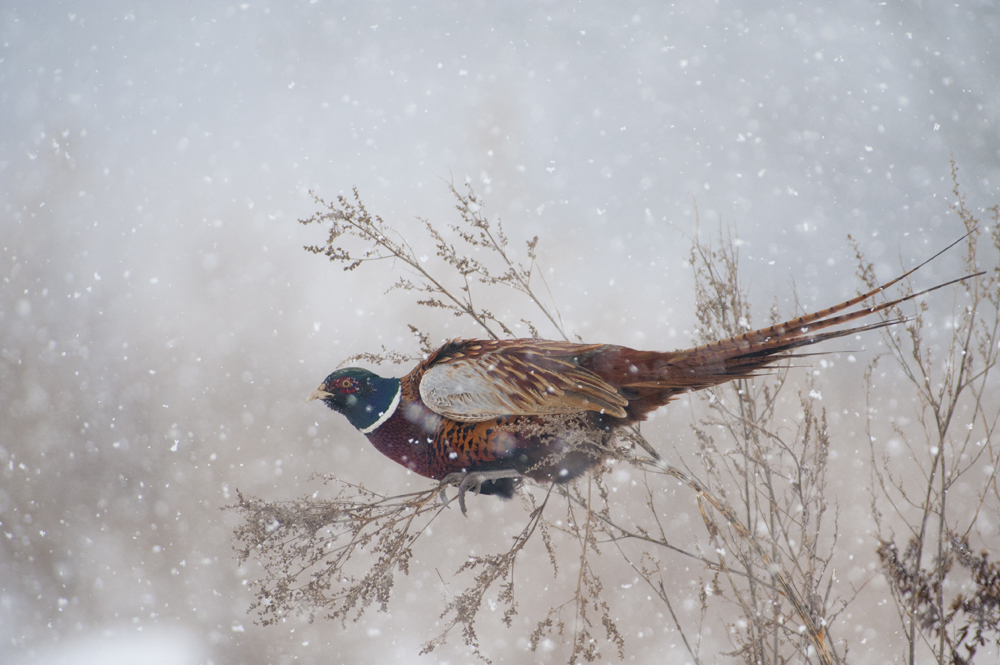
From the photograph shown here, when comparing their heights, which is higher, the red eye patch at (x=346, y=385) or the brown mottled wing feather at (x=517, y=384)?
the red eye patch at (x=346, y=385)

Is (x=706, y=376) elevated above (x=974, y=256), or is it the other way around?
(x=974, y=256)

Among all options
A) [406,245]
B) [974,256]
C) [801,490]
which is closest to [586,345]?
[406,245]

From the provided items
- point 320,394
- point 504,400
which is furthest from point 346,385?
point 504,400

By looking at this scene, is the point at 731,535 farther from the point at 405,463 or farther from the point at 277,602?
the point at 277,602

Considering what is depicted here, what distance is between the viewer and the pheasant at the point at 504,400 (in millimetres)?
1316

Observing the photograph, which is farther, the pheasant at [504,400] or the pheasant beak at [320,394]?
the pheasant beak at [320,394]

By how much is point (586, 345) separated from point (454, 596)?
669mm

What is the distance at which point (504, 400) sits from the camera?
138 cm

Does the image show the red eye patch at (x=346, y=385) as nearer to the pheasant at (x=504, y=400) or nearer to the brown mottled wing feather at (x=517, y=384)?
the pheasant at (x=504, y=400)

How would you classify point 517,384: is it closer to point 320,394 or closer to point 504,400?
point 504,400

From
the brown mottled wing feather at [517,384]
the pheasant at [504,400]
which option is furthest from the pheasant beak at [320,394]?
the brown mottled wing feather at [517,384]

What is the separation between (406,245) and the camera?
1.44m

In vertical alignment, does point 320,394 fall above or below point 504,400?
above

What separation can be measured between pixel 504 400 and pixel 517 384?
0.19ft
